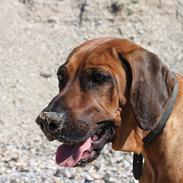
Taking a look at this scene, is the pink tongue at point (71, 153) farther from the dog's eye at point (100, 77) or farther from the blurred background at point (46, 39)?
the blurred background at point (46, 39)

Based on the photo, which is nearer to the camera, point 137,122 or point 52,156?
point 137,122

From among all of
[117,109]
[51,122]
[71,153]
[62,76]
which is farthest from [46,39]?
[51,122]

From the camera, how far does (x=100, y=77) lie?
4.41m

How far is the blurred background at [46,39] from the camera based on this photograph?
10086mm

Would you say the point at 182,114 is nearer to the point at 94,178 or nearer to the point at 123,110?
the point at 123,110

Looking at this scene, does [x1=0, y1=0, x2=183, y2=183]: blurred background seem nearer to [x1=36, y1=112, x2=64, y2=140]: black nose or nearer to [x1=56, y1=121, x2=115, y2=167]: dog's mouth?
[x1=56, y1=121, x2=115, y2=167]: dog's mouth

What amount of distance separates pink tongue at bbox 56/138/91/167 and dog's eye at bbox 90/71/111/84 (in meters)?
0.42

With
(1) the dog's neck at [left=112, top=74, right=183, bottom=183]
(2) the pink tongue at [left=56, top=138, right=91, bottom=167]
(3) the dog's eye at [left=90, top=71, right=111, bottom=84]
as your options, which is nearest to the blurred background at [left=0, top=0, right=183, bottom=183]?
(1) the dog's neck at [left=112, top=74, right=183, bottom=183]

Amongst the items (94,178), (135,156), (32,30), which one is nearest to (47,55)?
(32,30)

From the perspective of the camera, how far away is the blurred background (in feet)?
33.1

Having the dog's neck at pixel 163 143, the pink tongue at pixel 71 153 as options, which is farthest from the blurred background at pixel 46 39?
the pink tongue at pixel 71 153

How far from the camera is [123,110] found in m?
4.46

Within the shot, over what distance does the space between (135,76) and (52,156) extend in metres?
4.63

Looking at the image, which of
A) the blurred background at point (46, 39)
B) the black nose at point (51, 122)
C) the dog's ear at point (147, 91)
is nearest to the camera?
the black nose at point (51, 122)
